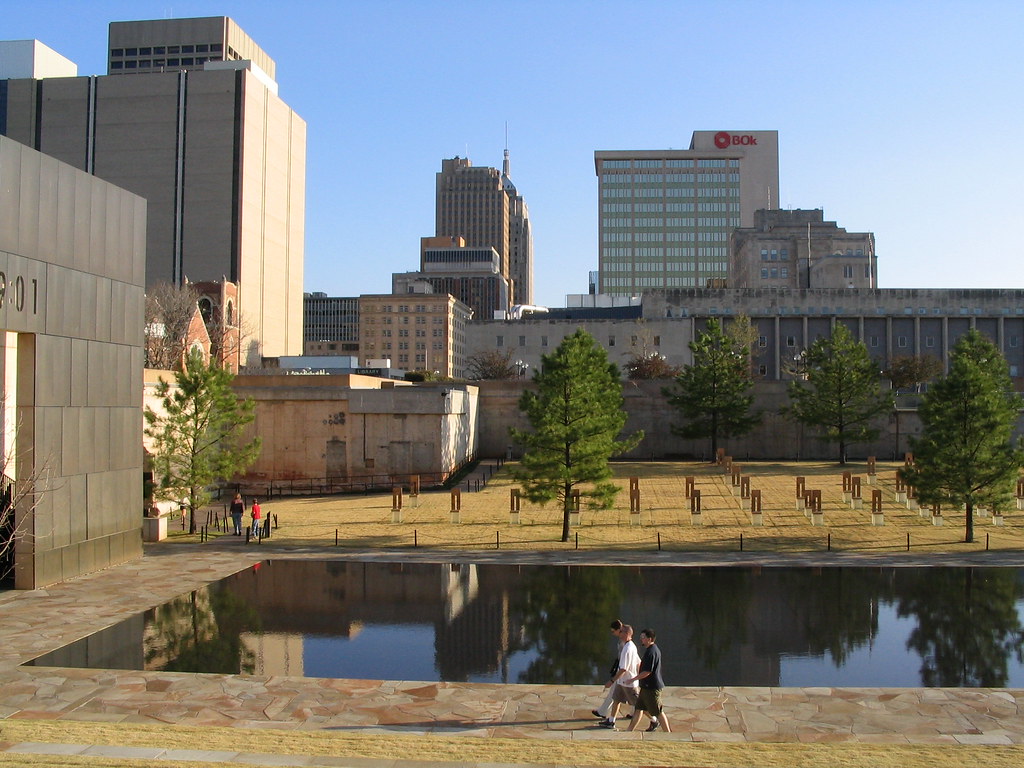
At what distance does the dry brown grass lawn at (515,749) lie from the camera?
12.3 metres

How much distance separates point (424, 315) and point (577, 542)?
136776 mm

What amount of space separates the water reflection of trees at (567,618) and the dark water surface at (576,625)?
5 cm

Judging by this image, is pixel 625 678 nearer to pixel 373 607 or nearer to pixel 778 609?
pixel 778 609

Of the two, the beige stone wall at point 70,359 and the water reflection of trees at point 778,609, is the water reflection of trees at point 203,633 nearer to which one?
the beige stone wall at point 70,359

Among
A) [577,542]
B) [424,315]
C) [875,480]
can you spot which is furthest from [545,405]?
[424,315]

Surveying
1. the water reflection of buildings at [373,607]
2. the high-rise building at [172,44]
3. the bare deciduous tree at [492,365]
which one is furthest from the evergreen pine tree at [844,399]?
the high-rise building at [172,44]

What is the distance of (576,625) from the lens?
20.6m

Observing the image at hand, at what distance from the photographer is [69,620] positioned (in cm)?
2061

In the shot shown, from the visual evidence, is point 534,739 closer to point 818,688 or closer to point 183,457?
point 818,688

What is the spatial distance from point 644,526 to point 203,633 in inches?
745

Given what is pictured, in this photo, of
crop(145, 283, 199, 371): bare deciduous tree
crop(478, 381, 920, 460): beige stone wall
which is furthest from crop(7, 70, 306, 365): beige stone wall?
crop(478, 381, 920, 460): beige stone wall

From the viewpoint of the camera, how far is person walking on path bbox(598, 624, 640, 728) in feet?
45.7

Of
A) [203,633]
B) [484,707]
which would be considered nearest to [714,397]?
[203,633]

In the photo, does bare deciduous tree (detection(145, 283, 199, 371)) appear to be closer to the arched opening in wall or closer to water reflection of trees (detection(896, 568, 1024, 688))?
the arched opening in wall
